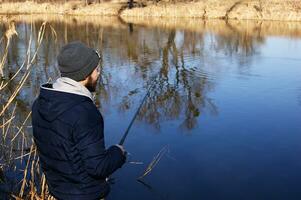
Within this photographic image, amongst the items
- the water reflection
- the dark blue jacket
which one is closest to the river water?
the water reflection

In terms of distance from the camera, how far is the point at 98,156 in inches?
77.0

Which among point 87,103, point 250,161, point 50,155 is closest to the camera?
point 87,103

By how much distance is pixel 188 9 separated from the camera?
24.3 metres

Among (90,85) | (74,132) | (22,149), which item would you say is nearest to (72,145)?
(74,132)

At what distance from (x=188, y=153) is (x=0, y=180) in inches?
105

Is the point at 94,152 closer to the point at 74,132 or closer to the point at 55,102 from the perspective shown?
the point at 74,132

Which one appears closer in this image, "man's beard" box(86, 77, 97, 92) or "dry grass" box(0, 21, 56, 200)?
"man's beard" box(86, 77, 97, 92)

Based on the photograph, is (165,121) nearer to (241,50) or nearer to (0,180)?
(0,180)

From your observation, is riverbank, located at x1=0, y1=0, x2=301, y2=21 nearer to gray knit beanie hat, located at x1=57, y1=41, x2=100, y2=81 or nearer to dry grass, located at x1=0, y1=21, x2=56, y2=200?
dry grass, located at x1=0, y1=21, x2=56, y2=200

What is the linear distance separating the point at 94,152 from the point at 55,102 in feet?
0.96

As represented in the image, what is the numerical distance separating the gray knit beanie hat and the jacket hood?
0.12 metres

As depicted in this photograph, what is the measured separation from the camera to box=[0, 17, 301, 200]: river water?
5.10 meters

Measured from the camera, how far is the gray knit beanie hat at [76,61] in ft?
6.60

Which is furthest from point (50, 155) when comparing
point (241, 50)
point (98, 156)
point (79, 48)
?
point (241, 50)
